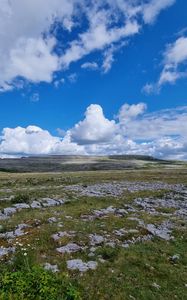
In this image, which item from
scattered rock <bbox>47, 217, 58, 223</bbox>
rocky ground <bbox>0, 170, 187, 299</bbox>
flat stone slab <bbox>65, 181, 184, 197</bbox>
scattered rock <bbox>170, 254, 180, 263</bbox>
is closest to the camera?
rocky ground <bbox>0, 170, 187, 299</bbox>

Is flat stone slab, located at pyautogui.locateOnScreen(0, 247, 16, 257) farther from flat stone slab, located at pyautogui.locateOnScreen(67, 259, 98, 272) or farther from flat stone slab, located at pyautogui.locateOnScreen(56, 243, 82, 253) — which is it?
flat stone slab, located at pyautogui.locateOnScreen(67, 259, 98, 272)

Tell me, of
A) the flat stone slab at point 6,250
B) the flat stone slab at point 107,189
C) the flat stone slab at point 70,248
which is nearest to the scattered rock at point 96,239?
the flat stone slab at point 70,248

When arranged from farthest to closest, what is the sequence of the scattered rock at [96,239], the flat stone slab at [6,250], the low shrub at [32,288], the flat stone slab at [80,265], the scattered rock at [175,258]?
the scattered rock at [96,239] → the scattered rock at [175,258] → the flat stone slab at [6,250] → the flat stone slab at [80,265] → the low shrub at [32,288]

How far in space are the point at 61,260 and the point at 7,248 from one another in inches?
124

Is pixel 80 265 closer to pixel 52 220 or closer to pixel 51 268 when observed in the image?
pixel 51 268

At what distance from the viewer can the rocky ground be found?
17594mm

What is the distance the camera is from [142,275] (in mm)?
17859

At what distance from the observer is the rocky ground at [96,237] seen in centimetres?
1759

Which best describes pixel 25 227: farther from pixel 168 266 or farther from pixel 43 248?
pixel 168 266

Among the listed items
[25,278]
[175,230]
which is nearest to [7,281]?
[25,278]

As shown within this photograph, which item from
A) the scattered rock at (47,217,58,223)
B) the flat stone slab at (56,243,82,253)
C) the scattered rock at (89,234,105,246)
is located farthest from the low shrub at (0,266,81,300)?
the scattered rock at (47,217,58,223)

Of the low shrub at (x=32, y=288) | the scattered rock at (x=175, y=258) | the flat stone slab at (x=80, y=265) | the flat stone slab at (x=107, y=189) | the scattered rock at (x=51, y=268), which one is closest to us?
the low shrub at (x=32, y=288)

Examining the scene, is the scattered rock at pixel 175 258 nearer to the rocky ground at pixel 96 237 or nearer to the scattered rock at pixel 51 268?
the rocky ground at pixel 96 237

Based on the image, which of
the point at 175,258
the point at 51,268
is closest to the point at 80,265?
the point at 51,268
